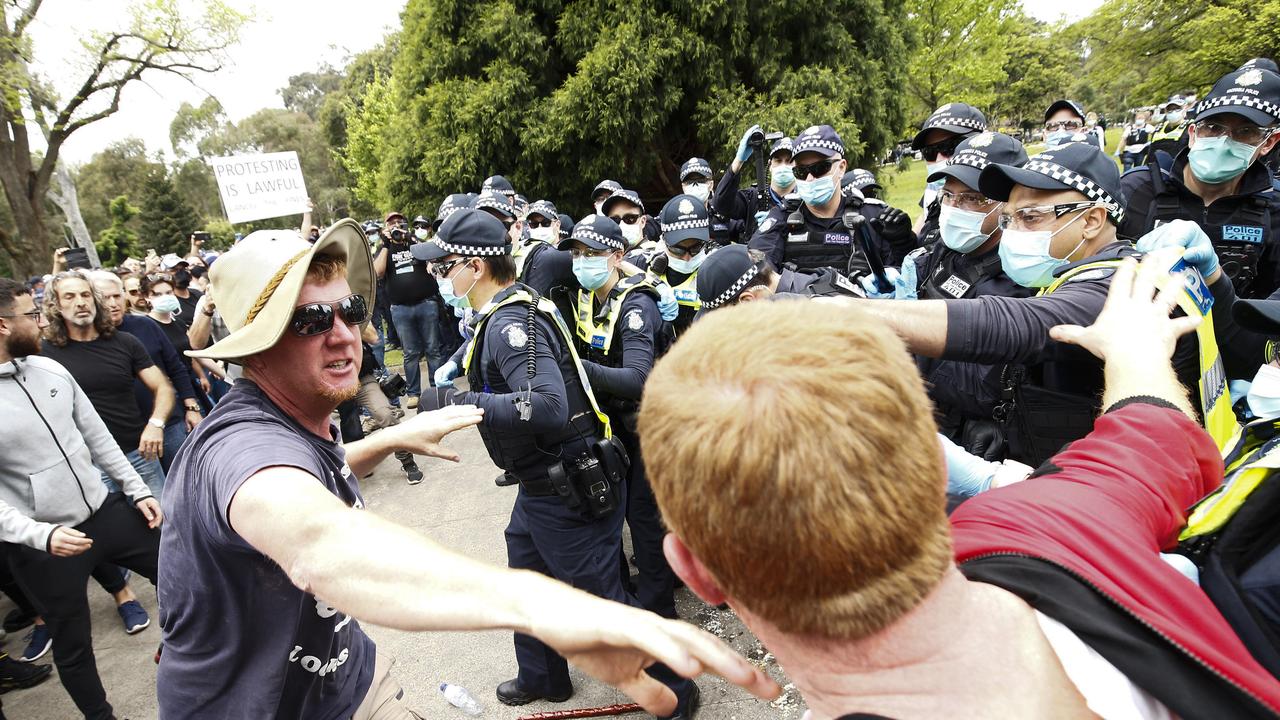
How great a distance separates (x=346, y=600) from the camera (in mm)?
1087

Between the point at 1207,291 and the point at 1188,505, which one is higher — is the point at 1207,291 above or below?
above

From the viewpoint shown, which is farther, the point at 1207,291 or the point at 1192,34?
the point at 1192,34

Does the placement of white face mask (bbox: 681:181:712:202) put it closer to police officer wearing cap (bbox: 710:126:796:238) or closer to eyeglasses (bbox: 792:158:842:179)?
police officer wearing cap (bbox: 710:126:796:238)

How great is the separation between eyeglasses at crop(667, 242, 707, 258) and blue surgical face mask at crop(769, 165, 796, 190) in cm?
176

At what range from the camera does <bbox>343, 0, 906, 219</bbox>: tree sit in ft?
33.1

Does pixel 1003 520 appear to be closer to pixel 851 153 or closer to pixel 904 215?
pixel 904 215

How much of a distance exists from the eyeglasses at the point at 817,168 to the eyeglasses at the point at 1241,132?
2.20 m

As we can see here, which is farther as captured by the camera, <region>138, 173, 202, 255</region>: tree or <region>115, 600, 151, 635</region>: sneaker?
<region>138, 173, 202, 255</region>: tree

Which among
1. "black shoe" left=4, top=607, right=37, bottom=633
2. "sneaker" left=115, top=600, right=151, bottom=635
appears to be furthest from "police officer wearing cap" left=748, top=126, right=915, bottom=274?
"black shoe" left=4, top=607, right=37, bottom=633

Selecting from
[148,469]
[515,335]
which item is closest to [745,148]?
[515,335]

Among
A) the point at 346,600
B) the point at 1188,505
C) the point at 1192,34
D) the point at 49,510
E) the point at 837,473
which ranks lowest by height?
the point at 49,510

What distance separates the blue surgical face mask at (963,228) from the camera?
289 cm

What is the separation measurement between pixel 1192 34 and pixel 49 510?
2658cm

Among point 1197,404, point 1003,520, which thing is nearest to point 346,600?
point 1003,520
